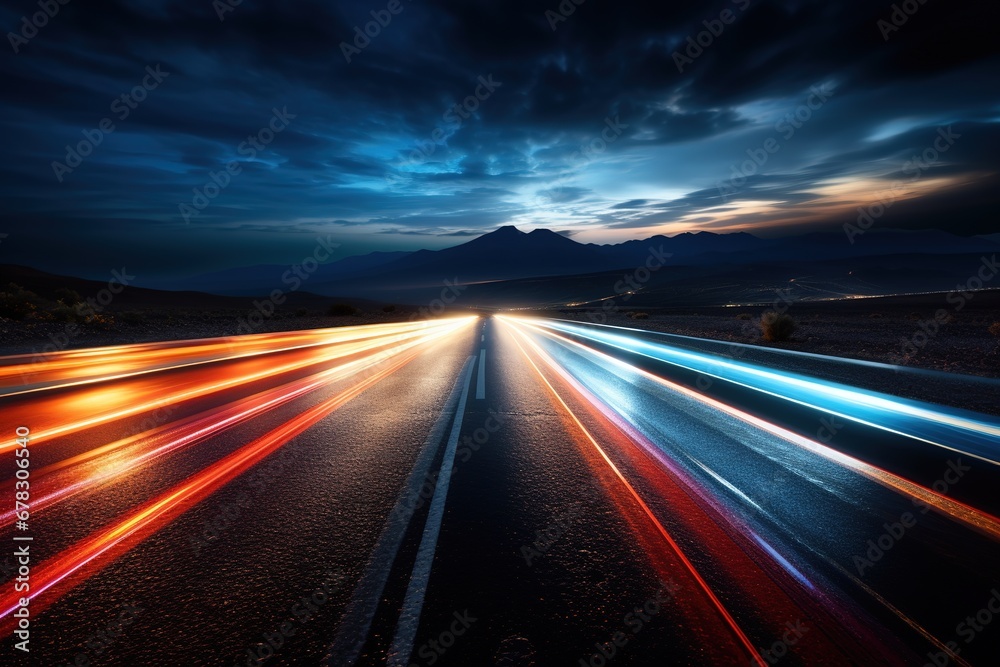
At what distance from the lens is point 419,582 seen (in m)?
2.93

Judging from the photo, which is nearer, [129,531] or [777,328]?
[129,531]

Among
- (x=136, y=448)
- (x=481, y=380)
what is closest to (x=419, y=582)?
(x=136, y=448)

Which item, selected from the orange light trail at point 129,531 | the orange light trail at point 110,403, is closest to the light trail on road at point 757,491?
the orange light trail at point 129,531

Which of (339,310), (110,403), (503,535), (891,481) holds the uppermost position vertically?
(339,310)

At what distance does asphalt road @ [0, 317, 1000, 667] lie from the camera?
8.14 ft

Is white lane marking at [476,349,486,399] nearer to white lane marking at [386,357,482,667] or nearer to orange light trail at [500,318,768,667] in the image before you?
orange light trail at [500,318,768,667]

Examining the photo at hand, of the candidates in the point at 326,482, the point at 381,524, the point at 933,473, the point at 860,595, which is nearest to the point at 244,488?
the point at 326,482

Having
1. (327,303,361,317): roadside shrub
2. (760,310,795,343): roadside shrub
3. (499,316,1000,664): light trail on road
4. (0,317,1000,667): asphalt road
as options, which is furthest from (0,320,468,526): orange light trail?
(327,303,361,317): roadside shrub

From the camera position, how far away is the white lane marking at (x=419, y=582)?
2352 mm

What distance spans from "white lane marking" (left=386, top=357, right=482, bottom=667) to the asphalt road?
19mm

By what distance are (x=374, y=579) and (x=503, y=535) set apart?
1.02 metres

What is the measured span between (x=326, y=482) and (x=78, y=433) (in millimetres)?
4227

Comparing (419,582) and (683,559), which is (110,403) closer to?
(419,582)

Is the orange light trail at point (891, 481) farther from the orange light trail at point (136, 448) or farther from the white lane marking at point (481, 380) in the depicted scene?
the orange light trail at point (136, 448)
